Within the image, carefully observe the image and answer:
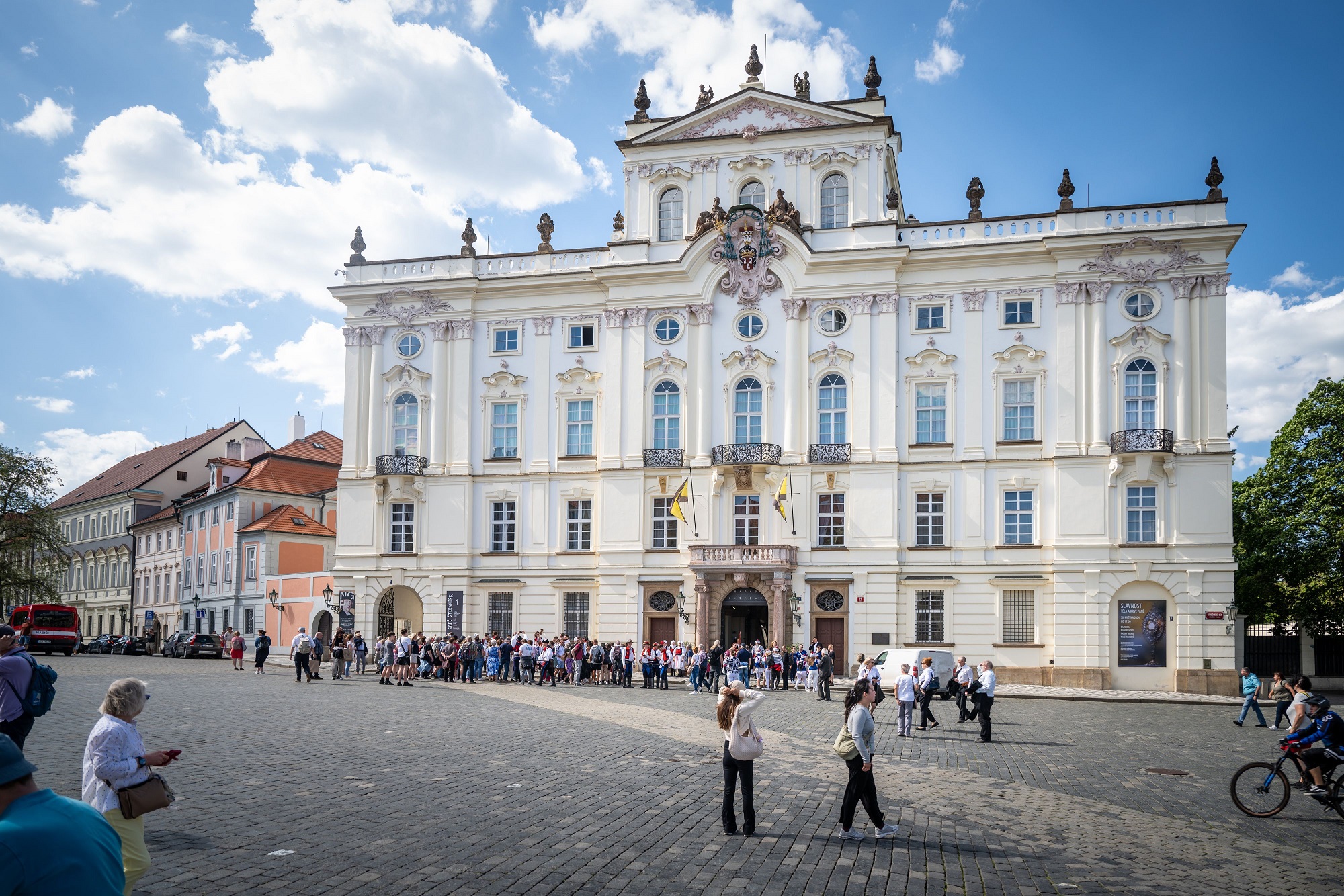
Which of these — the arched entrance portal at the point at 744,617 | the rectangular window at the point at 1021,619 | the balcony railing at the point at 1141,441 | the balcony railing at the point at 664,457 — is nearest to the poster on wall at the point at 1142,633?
the rectangular window at the point at 1021,619

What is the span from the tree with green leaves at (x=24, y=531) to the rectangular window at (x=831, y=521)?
44.5 meters

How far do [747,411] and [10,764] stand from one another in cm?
4309

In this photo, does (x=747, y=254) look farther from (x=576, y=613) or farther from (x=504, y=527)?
(x=576, y=613)

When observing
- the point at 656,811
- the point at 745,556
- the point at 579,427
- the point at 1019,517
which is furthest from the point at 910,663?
the point at 656,811

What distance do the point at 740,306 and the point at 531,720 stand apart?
1032 inches

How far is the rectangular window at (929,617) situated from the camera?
44.1 m

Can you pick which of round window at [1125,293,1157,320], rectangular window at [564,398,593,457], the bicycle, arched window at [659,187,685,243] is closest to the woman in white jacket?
the bicycle

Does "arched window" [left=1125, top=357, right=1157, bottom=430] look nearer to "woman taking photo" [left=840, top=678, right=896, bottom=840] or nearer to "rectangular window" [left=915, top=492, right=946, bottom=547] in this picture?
"rectangular window" [left=915, top=492, right=946, bottom=547]

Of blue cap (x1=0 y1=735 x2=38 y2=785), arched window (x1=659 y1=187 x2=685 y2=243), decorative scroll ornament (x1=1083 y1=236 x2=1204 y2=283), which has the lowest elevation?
blue cap (x1=0 y1=735 x2=38 y2=785)

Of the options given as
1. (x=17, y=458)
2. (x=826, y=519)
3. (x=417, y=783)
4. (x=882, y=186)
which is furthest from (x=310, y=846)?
(x=17, y=458)

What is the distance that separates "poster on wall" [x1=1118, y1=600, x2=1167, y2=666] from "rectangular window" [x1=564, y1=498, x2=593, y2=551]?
2116 cm

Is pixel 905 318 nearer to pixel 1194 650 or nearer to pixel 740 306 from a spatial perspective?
pixel 740 306

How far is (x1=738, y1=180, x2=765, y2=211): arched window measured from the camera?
47594 millimetres

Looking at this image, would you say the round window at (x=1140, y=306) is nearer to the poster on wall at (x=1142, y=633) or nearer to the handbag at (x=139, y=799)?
the poster on wall at (x=1142, y=633)
